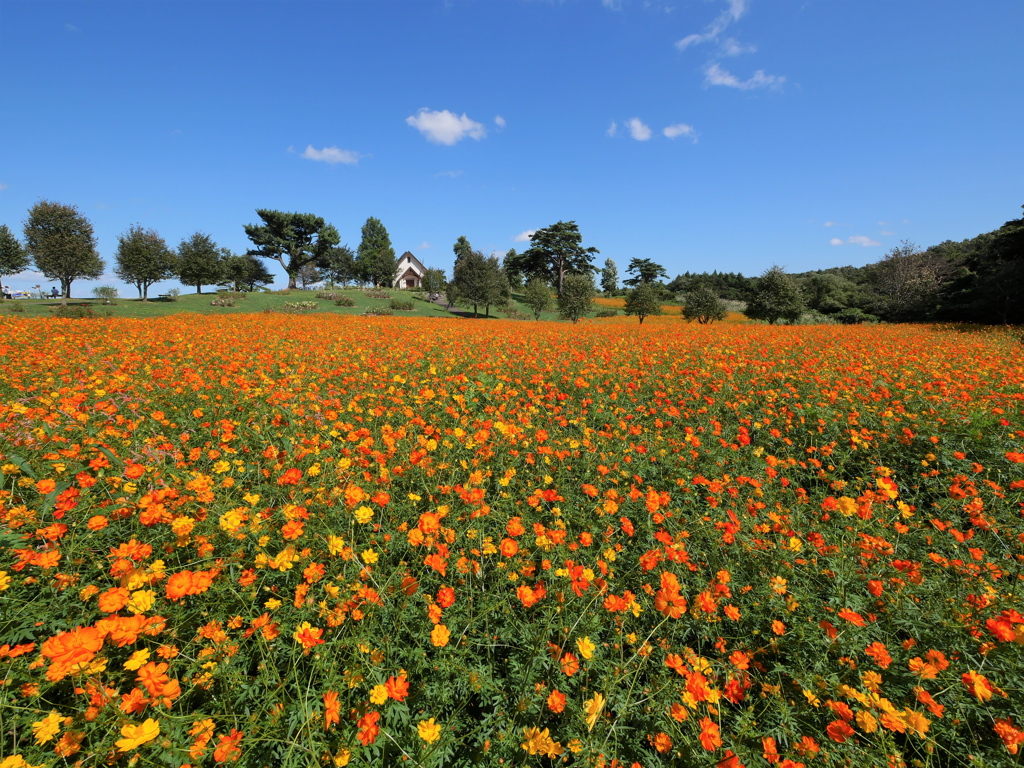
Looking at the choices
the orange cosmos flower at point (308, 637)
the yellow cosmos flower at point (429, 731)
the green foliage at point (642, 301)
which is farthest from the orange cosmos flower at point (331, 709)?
the green foliage at point (642, 301)

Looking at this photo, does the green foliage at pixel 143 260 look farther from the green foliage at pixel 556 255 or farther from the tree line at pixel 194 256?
the green foliage at pixel 556 255

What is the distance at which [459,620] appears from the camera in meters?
2.01

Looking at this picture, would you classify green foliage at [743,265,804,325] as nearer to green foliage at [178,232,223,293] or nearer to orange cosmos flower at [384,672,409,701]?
orange cosmos flower at [384,672,409,701]

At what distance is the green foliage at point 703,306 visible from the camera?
28094 millimetres

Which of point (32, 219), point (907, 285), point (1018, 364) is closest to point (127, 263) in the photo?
point (32, 219)

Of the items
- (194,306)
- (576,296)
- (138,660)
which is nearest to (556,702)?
(138,660)

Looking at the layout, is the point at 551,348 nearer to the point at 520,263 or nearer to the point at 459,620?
the point at 459,620

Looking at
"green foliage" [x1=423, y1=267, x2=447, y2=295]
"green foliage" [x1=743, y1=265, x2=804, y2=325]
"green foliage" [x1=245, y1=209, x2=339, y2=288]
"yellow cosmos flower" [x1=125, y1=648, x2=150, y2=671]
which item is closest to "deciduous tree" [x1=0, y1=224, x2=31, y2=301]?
"green foliage" [x1=245, y1=209, x2=339, y2=288]

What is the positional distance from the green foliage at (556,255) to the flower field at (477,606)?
163 feet

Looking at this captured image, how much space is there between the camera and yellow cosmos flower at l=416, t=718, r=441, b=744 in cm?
144

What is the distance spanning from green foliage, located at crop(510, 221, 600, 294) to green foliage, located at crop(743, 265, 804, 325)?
1050 inches

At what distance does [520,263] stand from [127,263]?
41814mm

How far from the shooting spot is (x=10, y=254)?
3206cm

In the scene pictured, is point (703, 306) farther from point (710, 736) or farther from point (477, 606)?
point (710, 736)
